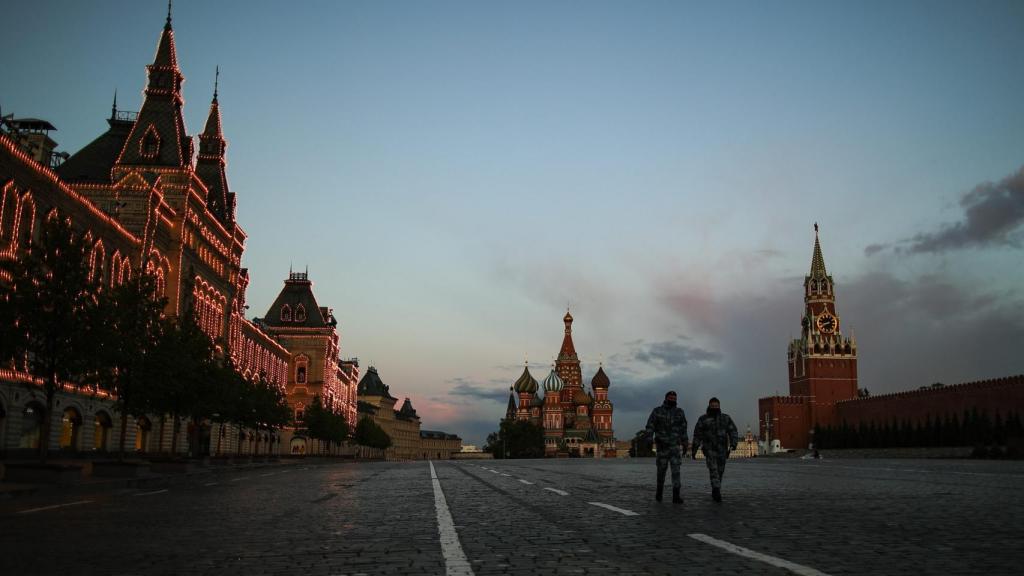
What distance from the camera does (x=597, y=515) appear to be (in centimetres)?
1201

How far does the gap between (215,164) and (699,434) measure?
76.9m

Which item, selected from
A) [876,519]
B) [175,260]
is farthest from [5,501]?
[175,260]

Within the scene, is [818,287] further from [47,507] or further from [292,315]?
[47,507]

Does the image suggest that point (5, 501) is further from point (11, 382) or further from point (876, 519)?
point (11, 382)

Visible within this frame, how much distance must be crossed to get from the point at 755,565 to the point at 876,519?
4.81m

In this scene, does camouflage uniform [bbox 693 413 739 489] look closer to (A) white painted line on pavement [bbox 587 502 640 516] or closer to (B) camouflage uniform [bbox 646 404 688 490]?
(B) camouflage uniform [bbox 646 404 688 490]

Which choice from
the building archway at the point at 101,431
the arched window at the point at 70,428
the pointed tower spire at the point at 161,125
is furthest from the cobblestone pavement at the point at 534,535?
the pointed tower spire at the point at 161,125

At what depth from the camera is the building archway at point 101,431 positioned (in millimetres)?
49812

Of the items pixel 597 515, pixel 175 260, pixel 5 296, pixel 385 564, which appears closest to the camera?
pixel 385 564

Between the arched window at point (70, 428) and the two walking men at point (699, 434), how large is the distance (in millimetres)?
39796

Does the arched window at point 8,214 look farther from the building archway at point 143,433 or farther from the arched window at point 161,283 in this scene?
the arched window at point 161,283

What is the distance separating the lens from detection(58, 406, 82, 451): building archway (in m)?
46.0

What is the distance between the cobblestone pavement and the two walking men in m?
0.61

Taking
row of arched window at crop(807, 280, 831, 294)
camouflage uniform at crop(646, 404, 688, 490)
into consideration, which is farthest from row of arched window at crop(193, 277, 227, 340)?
row of arched window at crop(807, 280, 831, 294)
